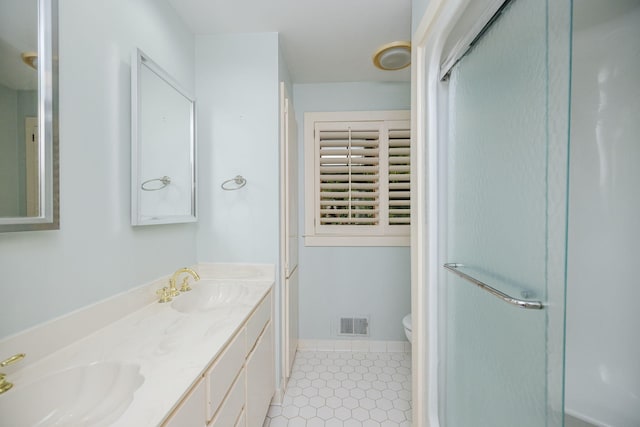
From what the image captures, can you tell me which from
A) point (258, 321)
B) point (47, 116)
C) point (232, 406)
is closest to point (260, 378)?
point (258, 321)

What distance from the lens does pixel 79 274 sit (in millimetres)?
1011

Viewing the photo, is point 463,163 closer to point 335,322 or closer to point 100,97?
point 100,97

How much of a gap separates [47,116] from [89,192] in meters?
0.29

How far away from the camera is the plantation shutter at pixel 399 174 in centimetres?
254

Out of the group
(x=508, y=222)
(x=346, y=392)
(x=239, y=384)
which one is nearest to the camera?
(x=508, y=222)

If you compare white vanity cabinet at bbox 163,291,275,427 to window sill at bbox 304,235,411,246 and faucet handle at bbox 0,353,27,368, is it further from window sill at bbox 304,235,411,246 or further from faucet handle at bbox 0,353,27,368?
window sill at bbox 304,235,411,246

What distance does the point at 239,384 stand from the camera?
114cm

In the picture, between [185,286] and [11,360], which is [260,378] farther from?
[11,360]

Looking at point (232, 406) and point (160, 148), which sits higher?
point (160, 148)

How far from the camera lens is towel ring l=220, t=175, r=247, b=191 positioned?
5.99ft

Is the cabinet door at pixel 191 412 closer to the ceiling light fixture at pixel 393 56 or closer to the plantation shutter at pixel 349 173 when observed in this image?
the plantation shutter at pixel 349 173

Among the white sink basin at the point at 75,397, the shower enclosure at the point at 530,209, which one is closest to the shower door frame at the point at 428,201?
the shower enclosure at the point at 530,209

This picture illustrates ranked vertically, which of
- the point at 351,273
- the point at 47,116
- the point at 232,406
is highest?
the point at 47,116

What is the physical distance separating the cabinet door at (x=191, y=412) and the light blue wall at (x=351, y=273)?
5.99 feet
